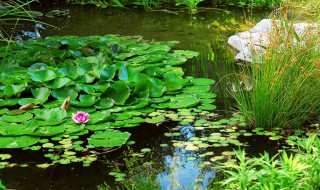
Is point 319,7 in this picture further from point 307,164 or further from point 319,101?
point 307,164

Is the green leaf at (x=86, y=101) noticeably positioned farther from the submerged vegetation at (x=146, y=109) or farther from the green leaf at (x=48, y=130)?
the green leaf at (x=48, y=130)

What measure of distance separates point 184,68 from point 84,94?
1.28 metres

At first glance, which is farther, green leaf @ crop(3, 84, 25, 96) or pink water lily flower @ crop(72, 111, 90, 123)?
green leaf @ crop(3, 84, 25, 96)

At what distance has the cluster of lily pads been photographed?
3408mm

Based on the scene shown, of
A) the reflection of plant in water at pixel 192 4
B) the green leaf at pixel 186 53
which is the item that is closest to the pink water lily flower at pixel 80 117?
the green leaf at pixel 186 53

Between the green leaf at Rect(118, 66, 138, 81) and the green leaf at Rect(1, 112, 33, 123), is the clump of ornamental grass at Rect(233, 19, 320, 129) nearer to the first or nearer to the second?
the green leaf at Rect(118, 66, 138, 81)

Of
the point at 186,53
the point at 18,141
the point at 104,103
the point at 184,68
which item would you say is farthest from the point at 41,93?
the point at 186,53

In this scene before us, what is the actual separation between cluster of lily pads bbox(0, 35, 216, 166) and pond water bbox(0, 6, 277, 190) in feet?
0.37

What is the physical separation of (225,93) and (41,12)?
13.9ft

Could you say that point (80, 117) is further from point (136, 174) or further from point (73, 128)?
point (136, 174)

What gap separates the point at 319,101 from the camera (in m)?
3.66

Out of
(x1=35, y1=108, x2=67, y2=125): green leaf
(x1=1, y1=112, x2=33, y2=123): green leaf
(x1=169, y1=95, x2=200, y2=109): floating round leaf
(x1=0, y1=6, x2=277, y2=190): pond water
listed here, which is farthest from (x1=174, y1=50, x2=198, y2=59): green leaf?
(x1=1, y1=112, x2=33, y2=123): green leaf

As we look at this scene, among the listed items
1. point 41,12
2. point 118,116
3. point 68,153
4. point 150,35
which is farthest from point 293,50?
point 41,12

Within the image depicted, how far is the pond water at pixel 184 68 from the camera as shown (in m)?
2.97
